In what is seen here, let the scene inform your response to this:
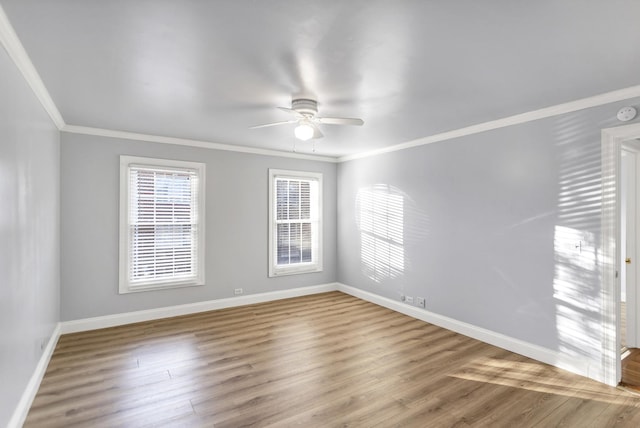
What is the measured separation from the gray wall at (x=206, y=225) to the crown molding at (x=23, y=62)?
97 cm

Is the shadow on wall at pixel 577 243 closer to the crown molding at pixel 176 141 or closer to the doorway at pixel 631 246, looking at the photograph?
the doorway at pixel 631 246

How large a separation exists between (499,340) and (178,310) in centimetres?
420

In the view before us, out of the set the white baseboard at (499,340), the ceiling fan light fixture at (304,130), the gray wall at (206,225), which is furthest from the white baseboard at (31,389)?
the white baseboard at (499,340)

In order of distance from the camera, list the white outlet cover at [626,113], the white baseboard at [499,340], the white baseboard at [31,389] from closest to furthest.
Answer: the white baseboard at [31,389], the white outlet cover at [626,113], the white baseboard at [499,340]

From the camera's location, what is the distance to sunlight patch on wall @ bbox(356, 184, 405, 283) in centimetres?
496

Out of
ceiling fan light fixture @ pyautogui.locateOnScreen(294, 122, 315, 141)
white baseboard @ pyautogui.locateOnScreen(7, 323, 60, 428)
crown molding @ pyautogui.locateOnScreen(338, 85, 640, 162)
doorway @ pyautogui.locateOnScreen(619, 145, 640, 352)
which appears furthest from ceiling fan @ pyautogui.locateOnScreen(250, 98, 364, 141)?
doorway @ pyautogui.locateOnScreen(619, 145, 640, 352)

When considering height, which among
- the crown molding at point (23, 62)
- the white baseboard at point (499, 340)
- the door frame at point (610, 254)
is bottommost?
the white baseboard at point (499, 340)

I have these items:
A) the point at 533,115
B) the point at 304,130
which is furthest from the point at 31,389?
the point at 533,115

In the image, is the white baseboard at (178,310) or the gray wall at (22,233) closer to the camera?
the gray wall at (22,233)

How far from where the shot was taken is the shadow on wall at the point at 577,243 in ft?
9.75

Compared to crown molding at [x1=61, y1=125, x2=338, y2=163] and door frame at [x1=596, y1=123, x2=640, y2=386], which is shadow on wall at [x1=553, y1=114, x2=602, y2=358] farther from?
crown molding at [x1=61, y1=125, x2=338, y2=163]

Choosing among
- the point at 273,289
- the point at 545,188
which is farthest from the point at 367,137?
the point at 273,289

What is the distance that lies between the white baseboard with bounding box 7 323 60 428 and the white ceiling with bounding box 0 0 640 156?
7.96ft

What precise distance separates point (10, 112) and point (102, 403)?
2223 millimetres
